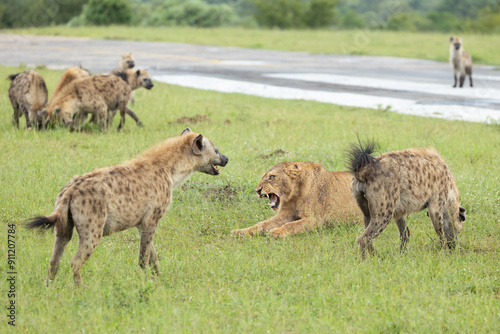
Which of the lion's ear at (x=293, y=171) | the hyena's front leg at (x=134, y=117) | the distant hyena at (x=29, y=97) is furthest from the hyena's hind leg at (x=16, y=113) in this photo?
the lion's ear at (x=293, y=171)

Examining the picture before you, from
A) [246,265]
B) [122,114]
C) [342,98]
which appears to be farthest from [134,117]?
[246,265]

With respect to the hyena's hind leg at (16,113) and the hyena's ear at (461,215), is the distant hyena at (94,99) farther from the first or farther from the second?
the hyena's ear at (461,215)

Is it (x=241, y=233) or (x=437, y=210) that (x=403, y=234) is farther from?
(x=241, y=233)

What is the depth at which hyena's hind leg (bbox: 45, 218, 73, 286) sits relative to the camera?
5.48m

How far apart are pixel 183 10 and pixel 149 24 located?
2.57m

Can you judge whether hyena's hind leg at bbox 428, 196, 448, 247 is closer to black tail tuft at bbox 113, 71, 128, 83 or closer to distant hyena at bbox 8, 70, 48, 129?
distant hyena at bbox 8, 70, 48, 129

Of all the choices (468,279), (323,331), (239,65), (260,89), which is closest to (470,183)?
(468,279)

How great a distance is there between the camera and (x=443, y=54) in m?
Answer: 26.8

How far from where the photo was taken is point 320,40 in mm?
34031

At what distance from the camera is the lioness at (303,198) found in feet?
24.8

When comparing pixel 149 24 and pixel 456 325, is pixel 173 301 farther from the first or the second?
pixel 149 24

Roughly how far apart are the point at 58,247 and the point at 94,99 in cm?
697

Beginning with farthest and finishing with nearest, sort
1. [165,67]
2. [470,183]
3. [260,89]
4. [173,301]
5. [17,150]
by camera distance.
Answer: [165,67]
[260,89]
[17,150]
[470,183]
[173,301]

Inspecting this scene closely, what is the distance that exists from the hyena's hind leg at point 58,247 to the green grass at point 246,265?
8 cm
